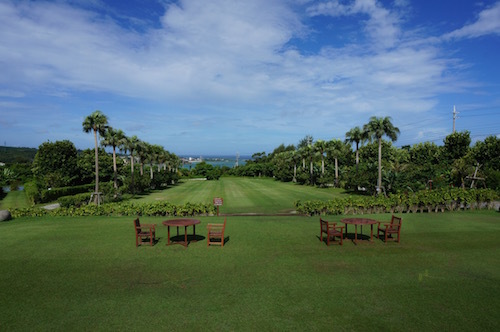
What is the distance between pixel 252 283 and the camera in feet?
28.7

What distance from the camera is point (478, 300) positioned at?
300 inches

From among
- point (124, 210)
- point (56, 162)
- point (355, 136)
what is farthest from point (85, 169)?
point (355, 136)

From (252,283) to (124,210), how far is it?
14.1 meters

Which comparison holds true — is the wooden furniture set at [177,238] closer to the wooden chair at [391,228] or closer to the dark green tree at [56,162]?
the wooden chair at [391,228]

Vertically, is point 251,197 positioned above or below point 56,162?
below

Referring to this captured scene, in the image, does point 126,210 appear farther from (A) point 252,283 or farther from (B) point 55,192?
(B) point 55,192

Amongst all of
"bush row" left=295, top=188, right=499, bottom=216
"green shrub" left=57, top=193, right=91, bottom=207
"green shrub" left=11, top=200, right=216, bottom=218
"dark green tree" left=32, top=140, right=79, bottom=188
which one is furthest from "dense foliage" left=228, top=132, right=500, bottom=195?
"dark green tree" left=32, top=140, right=79, bottom=188

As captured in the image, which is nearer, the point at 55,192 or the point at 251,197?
the point at 55,192

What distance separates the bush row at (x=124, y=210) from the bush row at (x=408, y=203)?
7.14 metres

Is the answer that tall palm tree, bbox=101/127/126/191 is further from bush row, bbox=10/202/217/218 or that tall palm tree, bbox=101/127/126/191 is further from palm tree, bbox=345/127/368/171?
palm tree, bbox=345/127/368/171

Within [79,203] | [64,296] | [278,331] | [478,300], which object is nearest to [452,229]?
[478,300]

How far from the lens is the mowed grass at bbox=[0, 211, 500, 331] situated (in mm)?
6762

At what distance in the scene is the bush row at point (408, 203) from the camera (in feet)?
66.9

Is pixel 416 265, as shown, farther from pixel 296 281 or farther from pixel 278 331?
pixel 278 331
